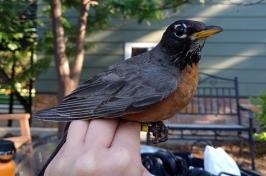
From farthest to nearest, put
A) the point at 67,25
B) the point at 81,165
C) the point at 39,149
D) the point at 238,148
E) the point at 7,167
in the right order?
1. the point at 238,148
2. the point at 67,25
3. the point at 39,149
4. the point at 7,167
5. the point at 81,165

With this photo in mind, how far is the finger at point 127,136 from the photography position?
52.2 inches

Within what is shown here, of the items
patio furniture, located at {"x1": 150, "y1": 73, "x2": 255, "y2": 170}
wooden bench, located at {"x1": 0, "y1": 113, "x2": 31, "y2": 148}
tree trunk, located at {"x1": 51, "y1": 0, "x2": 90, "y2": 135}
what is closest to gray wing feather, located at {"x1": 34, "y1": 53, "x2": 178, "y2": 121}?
wooden bench, located at {"x1": 0, "y1": 113, "x2": 31, "y2": 148}

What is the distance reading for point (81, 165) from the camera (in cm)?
121

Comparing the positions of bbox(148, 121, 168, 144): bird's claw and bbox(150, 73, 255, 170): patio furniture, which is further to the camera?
bbox(150, 73, 255, 170): patio furniture

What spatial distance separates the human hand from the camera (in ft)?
4.03

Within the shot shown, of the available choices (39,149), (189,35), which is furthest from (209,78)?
(189,35)

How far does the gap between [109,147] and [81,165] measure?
0.12m

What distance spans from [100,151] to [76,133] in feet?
0.33

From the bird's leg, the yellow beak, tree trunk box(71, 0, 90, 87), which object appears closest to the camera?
the yellow beak

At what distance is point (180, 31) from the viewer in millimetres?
1434

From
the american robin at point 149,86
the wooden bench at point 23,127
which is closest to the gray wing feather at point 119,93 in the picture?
the american robin at point 149,86

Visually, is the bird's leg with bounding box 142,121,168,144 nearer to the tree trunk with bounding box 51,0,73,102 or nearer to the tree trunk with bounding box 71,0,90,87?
the tree trunk with bounding box 51,0,73,102

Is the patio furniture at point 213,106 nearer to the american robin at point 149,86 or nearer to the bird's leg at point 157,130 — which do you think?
the bird's leg at point 157,130

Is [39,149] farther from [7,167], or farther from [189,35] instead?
[189,35]
